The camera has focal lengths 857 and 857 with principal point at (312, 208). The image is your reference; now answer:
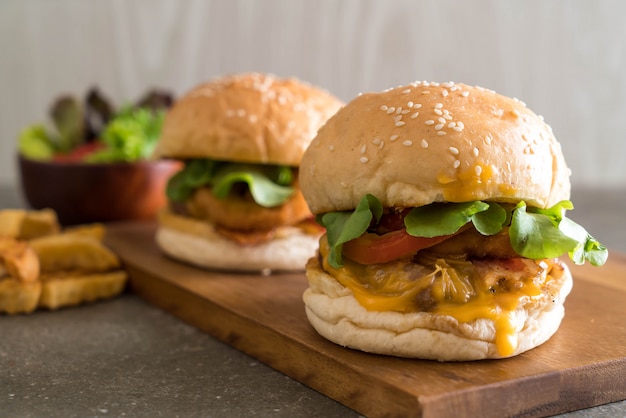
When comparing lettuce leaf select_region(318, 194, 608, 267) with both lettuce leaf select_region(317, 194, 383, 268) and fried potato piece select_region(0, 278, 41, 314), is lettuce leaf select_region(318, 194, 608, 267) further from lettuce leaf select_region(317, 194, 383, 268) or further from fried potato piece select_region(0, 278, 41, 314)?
fried potato piece select_region(0, 278, 41, 314)

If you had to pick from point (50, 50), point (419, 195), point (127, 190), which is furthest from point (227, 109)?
point (50, 50)

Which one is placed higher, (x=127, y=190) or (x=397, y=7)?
(x=397, y=7)

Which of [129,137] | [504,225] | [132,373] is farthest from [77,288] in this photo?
[504,225]

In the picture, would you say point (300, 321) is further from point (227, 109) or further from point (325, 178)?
point (227, 109)

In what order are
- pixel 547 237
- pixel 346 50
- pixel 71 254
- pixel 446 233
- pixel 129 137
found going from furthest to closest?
pixel 346 50 < pixel 129 137 < pixel 71 254 < pixel 547 237 < pixel 446 233

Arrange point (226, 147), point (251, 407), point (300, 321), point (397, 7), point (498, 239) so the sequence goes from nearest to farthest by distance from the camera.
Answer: point (251, 407), point (498, 239), point (300, 321), point (226, 147), point (397, 7)

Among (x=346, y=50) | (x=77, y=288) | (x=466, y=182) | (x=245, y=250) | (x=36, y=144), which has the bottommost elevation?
(x=77, y=288)

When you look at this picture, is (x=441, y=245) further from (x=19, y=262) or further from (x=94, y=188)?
(x=94, y=188)
